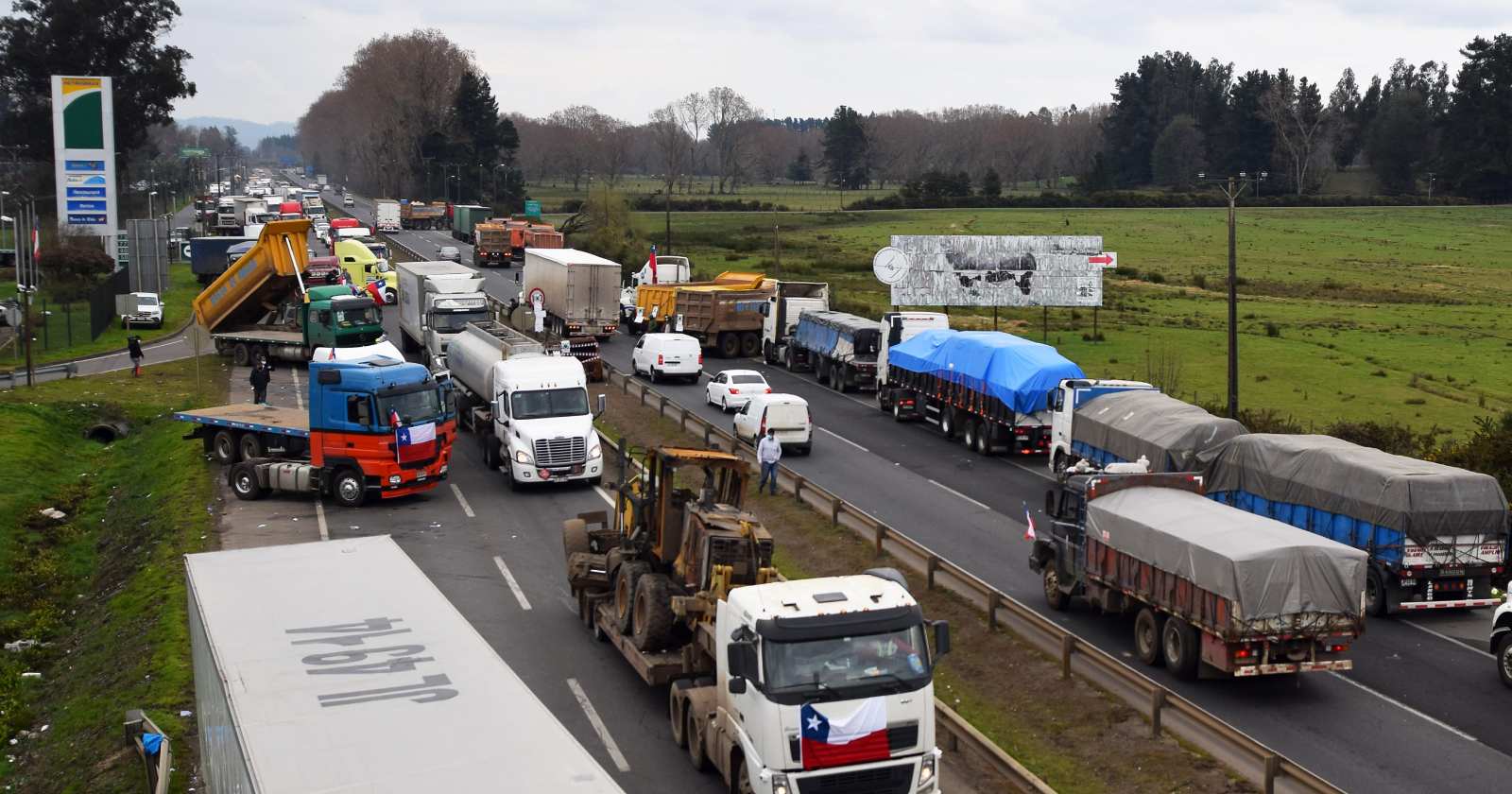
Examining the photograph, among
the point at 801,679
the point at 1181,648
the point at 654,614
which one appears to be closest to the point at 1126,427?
the point at 1181,648

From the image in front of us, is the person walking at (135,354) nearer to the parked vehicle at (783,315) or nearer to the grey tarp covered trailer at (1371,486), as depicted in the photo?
the parked vehicle at (783,315)

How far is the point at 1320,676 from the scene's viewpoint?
20453 millimetres

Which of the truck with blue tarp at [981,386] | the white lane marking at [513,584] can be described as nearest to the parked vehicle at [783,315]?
the truck with blue tarp at [981,386]

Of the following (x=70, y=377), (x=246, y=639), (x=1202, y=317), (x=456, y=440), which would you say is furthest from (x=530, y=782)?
(x=1202, y=317)

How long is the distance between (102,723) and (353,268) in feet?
Result: 190

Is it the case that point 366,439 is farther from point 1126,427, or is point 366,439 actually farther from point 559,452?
point 1126,427

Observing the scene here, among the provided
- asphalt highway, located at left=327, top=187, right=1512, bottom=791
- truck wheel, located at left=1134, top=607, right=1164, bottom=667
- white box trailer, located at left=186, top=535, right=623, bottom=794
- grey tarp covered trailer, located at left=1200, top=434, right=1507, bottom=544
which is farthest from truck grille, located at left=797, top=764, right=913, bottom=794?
grey tarp covered trailer, located at left=1200, top=434, right=1507, bottom=544

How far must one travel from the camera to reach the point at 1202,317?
235ft

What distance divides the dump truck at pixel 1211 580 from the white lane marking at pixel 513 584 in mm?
9290

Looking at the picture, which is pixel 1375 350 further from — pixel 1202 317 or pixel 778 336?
pixel 778 336

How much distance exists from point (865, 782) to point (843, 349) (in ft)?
120

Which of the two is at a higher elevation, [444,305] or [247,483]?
[444,305]

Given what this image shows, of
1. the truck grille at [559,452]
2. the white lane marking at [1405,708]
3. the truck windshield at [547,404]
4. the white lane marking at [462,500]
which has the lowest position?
the white lane marking at [1405,708]

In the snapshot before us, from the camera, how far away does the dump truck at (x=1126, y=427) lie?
27922mm
